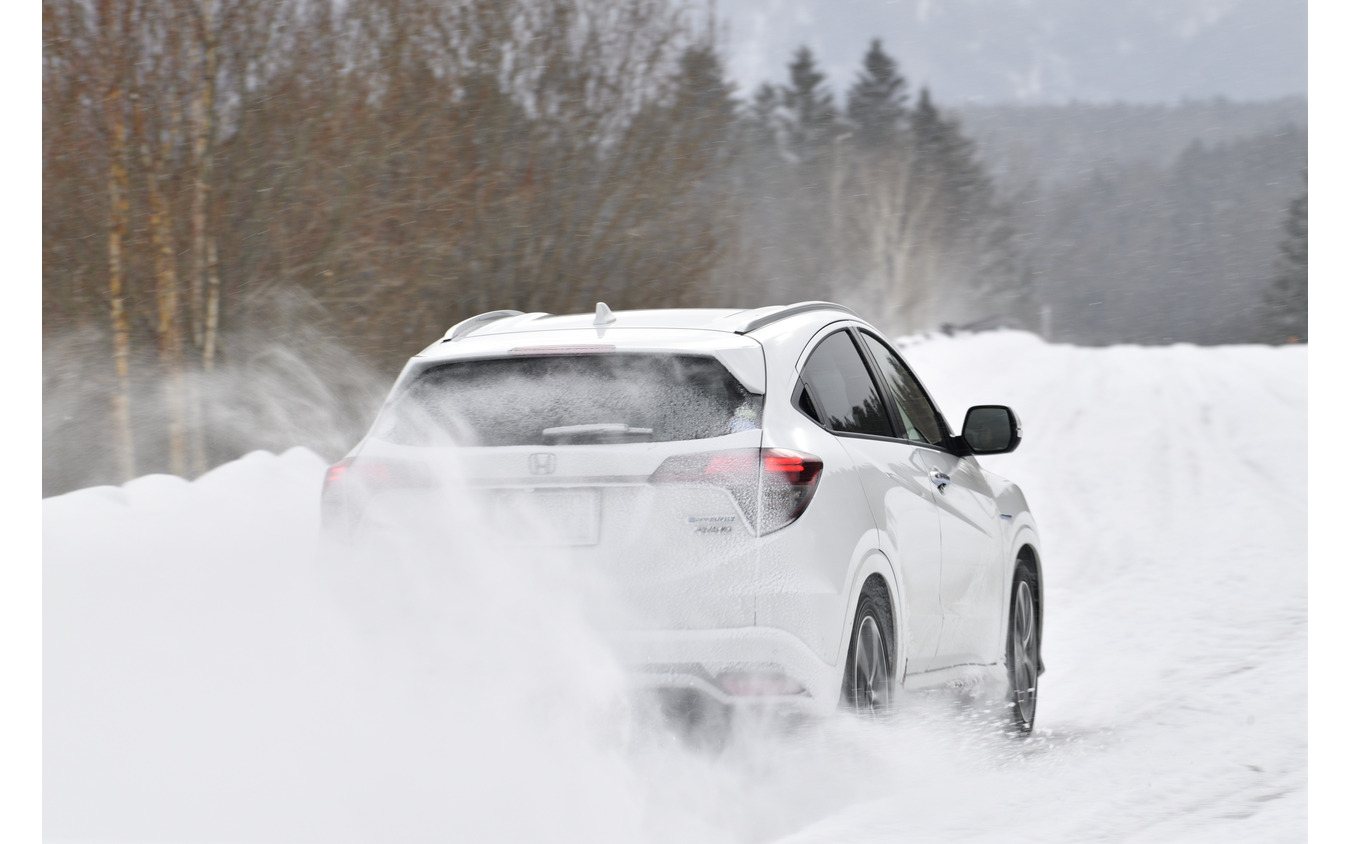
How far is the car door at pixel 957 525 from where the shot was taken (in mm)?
5637

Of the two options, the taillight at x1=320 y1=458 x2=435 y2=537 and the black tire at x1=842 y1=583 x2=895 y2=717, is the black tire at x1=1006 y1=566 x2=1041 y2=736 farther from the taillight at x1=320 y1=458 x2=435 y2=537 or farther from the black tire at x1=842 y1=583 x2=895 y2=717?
the taillight at x1=320 y1=458 x2=435 y2=537

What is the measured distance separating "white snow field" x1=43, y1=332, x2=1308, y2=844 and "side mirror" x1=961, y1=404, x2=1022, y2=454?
112 centimetres

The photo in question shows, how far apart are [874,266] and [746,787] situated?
5966 centimetres

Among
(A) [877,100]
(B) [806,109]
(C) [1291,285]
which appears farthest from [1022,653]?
(C) [1291,285]

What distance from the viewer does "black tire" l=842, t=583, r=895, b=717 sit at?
14.8 ft

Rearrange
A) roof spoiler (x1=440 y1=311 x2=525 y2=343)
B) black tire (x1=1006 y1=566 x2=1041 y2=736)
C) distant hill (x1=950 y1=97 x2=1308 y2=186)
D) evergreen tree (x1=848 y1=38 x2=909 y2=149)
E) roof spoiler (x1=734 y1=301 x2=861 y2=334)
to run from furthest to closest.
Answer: distant hill (x1=950 y1=97 x2=1308 y2=186) → evergreen tree (x1=848 y1=38 x2=909 y2=149) → black tire (x1=1006 y1=566 x2=1041 y2=736) → roof spoiler (x1=440 y1=311 x2=525 y2=343) → roof spoiler (x1=734 y1=301 x2=861 y2=334)

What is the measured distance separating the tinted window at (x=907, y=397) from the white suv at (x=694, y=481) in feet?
2.14

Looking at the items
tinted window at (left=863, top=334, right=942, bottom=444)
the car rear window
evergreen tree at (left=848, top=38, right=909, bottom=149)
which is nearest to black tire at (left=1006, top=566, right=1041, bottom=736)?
tinted window at (left=863, top=334, right=942, bottom=444)

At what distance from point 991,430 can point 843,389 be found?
1.27m

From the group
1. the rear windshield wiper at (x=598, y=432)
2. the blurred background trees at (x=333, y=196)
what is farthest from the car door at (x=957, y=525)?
the blurred background trees at (x=333, y=196)

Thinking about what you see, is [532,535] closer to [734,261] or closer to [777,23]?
[734,261]

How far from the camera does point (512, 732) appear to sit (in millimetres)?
4352

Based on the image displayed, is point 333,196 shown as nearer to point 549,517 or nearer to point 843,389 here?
point 843,389

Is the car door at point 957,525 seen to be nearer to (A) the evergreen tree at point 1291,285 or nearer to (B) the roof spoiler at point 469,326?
(B) the roof spoiler at point 469,326
